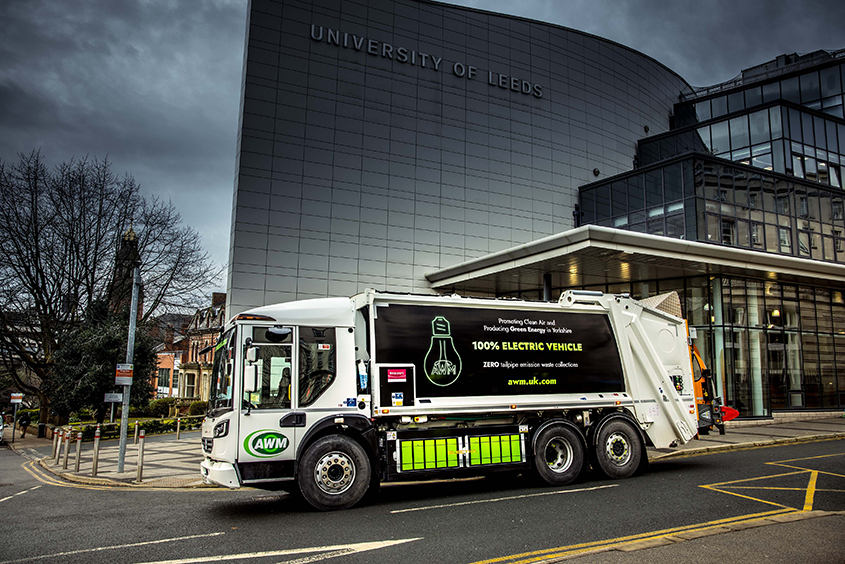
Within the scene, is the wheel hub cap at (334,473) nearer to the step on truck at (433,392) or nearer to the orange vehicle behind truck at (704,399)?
the step on truck at (433,392)

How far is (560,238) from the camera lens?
17.6 metres

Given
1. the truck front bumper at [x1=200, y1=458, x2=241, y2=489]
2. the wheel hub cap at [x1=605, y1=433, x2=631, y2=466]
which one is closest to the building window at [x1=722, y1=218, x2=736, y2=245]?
the wheel hub cap at [x1=605, y1=433, x2=631, y2=466]

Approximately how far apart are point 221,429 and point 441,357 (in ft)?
11.8

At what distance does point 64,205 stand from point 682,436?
30.6 meters

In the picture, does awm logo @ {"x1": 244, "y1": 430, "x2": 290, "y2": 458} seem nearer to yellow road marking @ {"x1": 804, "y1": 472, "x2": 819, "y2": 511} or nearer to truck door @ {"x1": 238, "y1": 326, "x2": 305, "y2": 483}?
truck door @ {"x1": 238, "y1": 326, "x2": 305, "y2": 483}

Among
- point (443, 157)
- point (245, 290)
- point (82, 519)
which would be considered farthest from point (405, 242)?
point (82, 519)

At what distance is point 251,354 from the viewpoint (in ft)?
26.7

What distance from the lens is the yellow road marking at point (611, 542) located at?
5289 mm

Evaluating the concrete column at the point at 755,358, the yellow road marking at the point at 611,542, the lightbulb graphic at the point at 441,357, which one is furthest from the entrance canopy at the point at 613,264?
the yellow road marking at the point at 611,542

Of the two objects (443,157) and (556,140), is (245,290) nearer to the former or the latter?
(443,157)

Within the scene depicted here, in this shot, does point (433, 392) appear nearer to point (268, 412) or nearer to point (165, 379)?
point (268, 412)

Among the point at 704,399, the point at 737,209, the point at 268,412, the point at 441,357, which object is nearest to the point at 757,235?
the point at 737,209

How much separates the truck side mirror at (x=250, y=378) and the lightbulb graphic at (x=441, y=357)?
2688 mm

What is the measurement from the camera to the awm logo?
7957 mm
